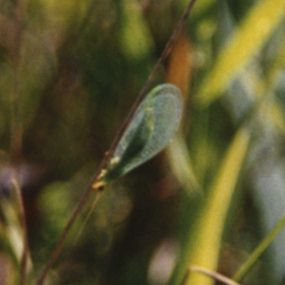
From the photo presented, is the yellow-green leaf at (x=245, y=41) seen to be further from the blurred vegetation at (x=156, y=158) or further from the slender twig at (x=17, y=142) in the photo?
the slender twig at (x=17, y=142)

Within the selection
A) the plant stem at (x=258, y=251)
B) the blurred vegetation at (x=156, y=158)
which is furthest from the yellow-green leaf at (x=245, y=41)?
the plant stem at (x=258, y=251)

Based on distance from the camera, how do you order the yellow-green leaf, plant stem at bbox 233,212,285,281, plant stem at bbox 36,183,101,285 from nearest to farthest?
1. plant stem at bbox 36,183,101,285
2. plant stem at bbox 233,212,285,281
3. the yellow-green leaf

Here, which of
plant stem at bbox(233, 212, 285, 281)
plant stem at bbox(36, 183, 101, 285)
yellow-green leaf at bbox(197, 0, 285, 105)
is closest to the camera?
plant stem at bbox(36, 183, 101, 285)

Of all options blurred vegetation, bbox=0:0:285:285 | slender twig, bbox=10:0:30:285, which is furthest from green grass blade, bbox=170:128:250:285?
slender twig, bbox=10:0:30:285

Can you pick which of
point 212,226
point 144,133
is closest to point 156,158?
point 212,226

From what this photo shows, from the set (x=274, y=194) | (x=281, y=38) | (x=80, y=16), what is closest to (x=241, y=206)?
(x=274, y=194)

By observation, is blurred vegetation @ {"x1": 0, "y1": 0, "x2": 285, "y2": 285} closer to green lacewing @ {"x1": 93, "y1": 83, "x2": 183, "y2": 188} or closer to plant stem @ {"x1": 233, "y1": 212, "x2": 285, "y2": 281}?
plant stem @ {"x1": 233, "y1": 212, "x2": 285, "y2": 281}

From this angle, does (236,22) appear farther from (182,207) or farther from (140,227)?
(140,227)

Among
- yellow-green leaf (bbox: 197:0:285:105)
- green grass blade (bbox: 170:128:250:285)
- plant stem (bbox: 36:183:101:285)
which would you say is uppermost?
plant stem (bbox: 36:183:101:285)
